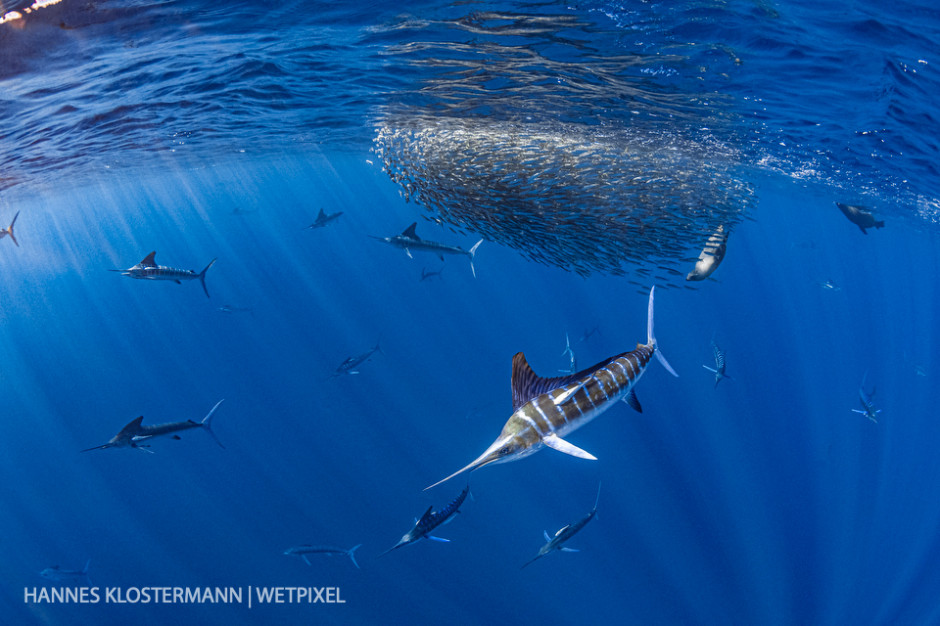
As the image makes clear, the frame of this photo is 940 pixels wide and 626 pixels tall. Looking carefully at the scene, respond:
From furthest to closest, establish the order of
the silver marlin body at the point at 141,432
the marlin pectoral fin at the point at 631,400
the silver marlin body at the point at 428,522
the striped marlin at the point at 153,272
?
the striped marlin at the point at 153,272 → the silver marlin body at the point at 141,432 → the silver marlin body at the point at 428,522 → the marlin pectoral fin at the point at 631,400

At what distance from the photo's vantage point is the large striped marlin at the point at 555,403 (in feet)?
7.80

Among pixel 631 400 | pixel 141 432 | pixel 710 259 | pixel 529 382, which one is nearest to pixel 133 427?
pixel 141 432

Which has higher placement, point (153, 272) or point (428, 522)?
point (153, 272)

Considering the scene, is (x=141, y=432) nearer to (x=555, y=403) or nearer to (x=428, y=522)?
(x=428, y=522)

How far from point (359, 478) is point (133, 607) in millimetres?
7503

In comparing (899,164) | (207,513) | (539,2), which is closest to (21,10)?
(539,2)

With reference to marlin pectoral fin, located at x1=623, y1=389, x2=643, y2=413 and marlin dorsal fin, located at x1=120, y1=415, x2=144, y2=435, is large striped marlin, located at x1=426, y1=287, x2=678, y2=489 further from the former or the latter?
marlin dorsal fin, located at x1=120, y1=415, x2=144, y2=435

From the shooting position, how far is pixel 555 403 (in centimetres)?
248

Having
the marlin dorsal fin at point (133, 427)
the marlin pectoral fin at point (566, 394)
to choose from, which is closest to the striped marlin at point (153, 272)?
the marlin dorsal fin at point (133, 427)

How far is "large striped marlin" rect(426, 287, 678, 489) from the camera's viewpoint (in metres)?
2.38

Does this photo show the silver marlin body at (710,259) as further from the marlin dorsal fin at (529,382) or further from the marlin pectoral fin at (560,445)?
the marlin pectoral fin at (560,445)

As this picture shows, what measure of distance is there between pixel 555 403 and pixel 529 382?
26 cm

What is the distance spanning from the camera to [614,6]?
6.57 meters

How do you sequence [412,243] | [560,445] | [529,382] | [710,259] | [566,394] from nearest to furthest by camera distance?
[560,445], [566,394], [529,382], [710,259], [412,243]
